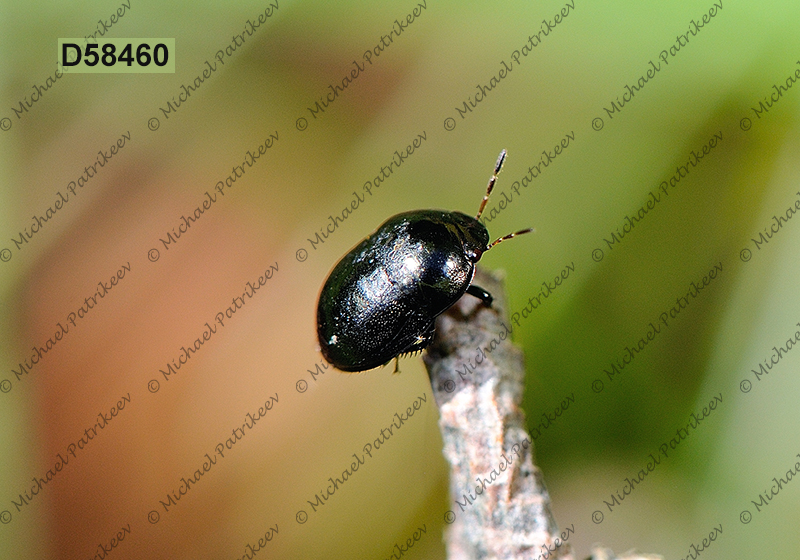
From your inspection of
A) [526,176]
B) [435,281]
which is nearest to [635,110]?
[526,176]

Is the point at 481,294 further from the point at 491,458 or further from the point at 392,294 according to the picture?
the point at 491,458

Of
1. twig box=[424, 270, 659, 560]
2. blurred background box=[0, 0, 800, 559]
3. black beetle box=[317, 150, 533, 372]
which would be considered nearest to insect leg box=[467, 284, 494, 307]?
black beetle box=[317, 150, 533, 372]

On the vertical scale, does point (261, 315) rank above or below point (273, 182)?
below

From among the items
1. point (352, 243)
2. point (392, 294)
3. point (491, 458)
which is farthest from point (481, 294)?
point (352, 243)

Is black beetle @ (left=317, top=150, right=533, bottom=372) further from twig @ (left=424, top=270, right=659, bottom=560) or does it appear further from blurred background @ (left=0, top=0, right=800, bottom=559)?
blurred background @ (left=0, top=0, right=800, bottom=559)

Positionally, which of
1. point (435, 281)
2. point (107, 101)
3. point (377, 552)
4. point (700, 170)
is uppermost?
point (700, 170)

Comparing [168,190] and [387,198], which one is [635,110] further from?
[168,190]

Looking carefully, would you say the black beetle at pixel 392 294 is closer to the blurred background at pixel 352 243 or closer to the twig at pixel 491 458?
the twig at pixel 491 458

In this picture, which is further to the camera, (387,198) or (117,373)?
(387,198)
